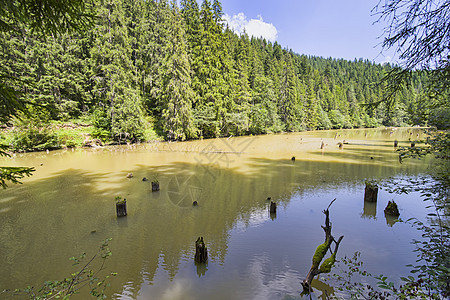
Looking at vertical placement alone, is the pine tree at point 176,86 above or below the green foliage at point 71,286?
above

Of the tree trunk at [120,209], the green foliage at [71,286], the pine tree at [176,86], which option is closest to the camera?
the green foliage at [71,286]

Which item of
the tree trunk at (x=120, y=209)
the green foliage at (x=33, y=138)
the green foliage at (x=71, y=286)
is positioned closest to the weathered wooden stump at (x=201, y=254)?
the green foliage at (x=71, y=286)

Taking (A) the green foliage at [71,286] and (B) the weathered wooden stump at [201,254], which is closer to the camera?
(A) the green foliage at [71,286]

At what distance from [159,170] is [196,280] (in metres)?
10.8

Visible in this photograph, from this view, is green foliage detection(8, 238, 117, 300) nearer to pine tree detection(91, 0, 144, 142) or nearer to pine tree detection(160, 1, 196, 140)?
pine tree detection(91, 0, 144, 142)

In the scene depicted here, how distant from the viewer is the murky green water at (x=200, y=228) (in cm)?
482

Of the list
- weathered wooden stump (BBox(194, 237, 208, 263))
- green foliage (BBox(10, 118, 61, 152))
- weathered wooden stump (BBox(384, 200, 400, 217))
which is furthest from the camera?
green foliage (BBox(10, 118, 61, 152))

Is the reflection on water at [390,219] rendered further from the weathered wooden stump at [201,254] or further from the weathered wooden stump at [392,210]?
the weathered wooden stump at [201,254]

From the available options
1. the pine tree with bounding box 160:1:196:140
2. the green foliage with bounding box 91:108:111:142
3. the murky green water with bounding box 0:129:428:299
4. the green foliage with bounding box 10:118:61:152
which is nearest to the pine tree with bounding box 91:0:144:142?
the green foliage with bounding box 91:108:111:142

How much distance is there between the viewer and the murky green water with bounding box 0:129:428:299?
4.82 meters

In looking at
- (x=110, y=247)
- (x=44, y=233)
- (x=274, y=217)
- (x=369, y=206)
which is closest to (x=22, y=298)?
(x=110, y=247)

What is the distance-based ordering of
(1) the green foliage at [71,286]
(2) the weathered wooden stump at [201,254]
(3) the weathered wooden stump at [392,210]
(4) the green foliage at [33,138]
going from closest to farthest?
(1) the green foliage at [71,286] < (2) the weathered wooden stump at [201,254] < (3) the weathered wooden stump at [392,210] < (4) the green foliage at [33,138]

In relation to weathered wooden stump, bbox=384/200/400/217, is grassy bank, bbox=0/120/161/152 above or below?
above

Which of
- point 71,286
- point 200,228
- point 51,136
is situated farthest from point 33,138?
point 71,286
